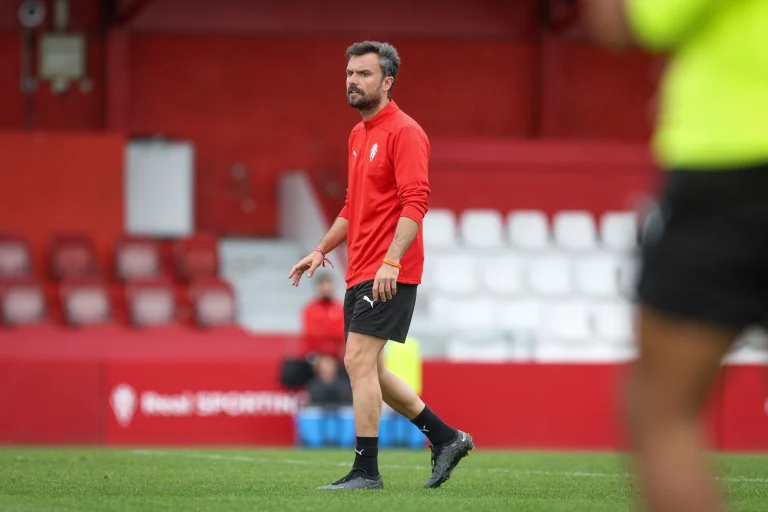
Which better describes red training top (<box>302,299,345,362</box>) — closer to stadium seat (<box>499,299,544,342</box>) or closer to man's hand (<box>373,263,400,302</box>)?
stadium seat (<box>499,299,544,342</box>)

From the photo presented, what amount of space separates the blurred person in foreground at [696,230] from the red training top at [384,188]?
3.56 m

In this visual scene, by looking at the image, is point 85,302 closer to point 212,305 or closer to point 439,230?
point 212,305

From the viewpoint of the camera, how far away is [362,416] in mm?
6203

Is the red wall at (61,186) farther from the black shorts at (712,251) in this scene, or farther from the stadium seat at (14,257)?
the black shorts at (712,251)

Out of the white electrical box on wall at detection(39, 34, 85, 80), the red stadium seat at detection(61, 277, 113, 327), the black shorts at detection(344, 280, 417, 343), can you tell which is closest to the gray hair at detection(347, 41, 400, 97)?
the black shorts at detection(344, 280, 417, 343)

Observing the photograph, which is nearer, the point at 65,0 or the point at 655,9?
the point at 655,9

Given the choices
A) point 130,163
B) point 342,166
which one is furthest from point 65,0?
point 342,166

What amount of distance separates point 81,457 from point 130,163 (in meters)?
11.1

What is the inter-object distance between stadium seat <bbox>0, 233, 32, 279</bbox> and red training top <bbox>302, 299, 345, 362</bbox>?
529 cm

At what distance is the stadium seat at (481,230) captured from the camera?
19.0 m

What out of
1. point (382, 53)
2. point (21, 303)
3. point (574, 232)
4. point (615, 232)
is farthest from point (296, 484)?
point (615, 232)

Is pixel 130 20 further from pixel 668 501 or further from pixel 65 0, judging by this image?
pixel 668 501

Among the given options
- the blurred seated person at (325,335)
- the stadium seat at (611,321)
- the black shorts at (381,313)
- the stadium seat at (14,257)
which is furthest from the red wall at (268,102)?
the black shorts at (381,313)

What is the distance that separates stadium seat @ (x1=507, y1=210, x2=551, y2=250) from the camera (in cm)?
1916
